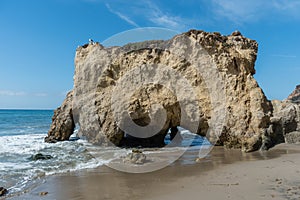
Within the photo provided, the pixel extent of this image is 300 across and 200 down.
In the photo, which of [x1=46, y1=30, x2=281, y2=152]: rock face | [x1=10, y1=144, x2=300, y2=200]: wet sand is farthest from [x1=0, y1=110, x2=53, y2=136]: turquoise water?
[x1=10, y1=144, x2=300, y2=200]: wet sand

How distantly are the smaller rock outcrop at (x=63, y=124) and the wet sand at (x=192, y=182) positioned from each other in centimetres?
850

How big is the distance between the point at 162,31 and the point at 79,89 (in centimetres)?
608

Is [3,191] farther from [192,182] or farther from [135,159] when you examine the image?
[192,182]

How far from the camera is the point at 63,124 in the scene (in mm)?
16875

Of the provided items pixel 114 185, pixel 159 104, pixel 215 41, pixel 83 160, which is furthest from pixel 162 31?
pixel 114 185

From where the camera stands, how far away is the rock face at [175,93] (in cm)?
1250

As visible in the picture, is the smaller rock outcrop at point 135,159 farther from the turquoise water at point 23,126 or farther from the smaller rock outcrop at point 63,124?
the turquoise water at point 23,126

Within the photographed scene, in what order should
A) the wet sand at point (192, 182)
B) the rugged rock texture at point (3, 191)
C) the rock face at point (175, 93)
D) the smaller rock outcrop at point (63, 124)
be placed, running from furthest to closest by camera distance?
the smaller rock outcrop at point (63, 124) < the rock face at point (175, 93) < the rugged rock texture at point (3, 191) < the wet sand at point (192, 182)

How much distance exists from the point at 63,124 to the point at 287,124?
12643mm

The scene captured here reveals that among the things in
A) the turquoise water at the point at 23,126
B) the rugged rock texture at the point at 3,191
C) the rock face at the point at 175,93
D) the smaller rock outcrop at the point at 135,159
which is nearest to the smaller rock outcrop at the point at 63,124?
the rock face at the point at 175,93

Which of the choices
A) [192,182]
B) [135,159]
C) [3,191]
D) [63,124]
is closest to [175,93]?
[135,159]

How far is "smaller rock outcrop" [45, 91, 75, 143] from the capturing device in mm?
16844

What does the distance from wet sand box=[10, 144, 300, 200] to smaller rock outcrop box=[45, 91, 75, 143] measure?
27.9 feet

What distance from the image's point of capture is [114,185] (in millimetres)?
7055
